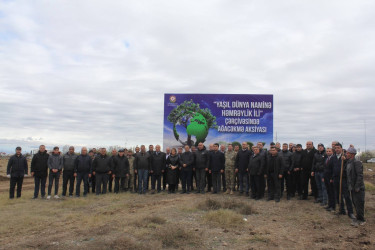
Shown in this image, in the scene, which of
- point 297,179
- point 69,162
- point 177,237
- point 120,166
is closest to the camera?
point 177,237

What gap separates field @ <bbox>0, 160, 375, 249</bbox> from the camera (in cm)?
590

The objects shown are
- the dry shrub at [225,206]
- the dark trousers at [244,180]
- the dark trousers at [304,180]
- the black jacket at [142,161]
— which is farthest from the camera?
the black jacket at [142,161]

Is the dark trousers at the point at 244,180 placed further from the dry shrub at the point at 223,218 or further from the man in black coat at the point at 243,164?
the dry shrub at the point at 223,218

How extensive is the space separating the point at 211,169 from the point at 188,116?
5073 millimetres

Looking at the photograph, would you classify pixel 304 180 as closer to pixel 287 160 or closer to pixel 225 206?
pixel 287 160

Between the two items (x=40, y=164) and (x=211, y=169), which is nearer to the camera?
(x=40, y=164)

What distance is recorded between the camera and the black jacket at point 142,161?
40.3 feet

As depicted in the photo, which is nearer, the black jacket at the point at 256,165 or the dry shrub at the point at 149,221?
the dry shrub at the point at 149,221

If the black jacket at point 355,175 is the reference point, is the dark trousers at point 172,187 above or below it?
below

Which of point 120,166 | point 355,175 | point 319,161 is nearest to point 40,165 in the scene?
point 120,166

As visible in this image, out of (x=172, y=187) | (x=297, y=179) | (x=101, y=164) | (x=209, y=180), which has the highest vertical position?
(x=101, y=164)

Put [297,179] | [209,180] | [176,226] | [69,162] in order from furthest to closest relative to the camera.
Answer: [209,180]
[69,162]
[297,179]
[176,226]

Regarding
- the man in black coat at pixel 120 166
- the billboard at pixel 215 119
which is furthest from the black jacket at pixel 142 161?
the billboard at pixel 215 119

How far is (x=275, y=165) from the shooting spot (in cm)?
1069
